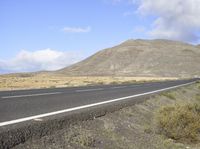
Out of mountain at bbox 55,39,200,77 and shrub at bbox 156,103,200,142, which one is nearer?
shrub at bbox 156,103,200,142

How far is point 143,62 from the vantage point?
16162 centimetres

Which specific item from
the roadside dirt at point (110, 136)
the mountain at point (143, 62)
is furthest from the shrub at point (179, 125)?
the mountain at point (143, 62)

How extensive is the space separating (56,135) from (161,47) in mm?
184461

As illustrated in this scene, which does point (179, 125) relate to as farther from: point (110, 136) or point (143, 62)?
point (143, 62)

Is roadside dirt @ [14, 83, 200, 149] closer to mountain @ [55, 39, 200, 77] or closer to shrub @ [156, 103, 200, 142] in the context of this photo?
shrub @ [156, 103, 200, 142]

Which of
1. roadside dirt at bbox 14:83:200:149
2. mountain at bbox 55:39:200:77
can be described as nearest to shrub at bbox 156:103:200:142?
roadside dirt at bbox 14:83:200:149

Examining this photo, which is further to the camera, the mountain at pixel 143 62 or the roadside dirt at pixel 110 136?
the mountain at pixel 143 62

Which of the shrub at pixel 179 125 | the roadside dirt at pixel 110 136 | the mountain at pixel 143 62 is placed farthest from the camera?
the mountain at pixel 143 62

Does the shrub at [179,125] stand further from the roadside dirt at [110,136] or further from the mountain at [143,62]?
the mountain at [143,62]

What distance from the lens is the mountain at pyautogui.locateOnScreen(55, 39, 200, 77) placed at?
15150 centimetres

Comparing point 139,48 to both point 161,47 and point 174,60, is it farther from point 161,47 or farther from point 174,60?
point 174,60

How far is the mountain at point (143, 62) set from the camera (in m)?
152

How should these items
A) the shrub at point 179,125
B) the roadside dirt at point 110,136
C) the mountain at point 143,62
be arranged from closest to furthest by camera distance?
the roadside dirt at point 110,136
the shrub at point 179,125
the mountain at point 143,62

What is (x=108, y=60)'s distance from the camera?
170m
